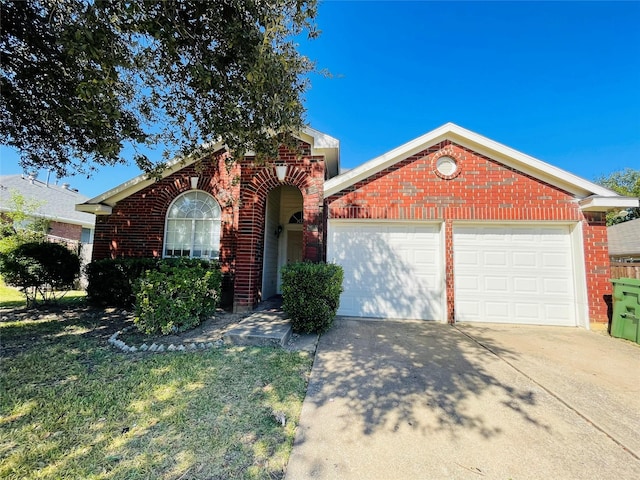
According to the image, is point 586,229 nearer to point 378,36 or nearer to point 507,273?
point 507,273

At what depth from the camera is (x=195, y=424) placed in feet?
8.70

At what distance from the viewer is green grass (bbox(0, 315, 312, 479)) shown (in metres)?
2.14

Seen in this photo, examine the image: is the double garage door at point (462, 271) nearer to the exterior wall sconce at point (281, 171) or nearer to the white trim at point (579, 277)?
the white trim at point (579, 277)

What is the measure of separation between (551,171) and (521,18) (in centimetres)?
414

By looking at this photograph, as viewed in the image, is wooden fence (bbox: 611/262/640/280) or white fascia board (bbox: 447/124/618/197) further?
wooden fence (bbox: 611/262/640/280)

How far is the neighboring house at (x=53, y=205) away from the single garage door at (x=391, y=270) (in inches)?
592

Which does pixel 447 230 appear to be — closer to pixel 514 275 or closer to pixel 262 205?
pixel 514 275

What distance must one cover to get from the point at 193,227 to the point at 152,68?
4.49m

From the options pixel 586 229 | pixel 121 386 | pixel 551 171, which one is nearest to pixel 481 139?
pixel 551 171

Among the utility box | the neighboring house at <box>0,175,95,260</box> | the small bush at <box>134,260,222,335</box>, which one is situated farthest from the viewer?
the neighboring house at <box>0,175,95,260</box>

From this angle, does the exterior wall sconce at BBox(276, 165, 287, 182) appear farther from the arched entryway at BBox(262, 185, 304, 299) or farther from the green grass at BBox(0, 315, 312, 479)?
the green grass at BBox(0, 315, 312, 479)

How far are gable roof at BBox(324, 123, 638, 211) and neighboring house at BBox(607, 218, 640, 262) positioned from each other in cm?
1331

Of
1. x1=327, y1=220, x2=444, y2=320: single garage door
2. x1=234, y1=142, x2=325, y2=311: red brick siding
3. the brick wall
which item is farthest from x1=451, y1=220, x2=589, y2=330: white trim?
the brick wall

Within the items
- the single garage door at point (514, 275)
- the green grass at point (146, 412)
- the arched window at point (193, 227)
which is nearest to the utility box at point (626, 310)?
the single garage door at point (514, 275)
